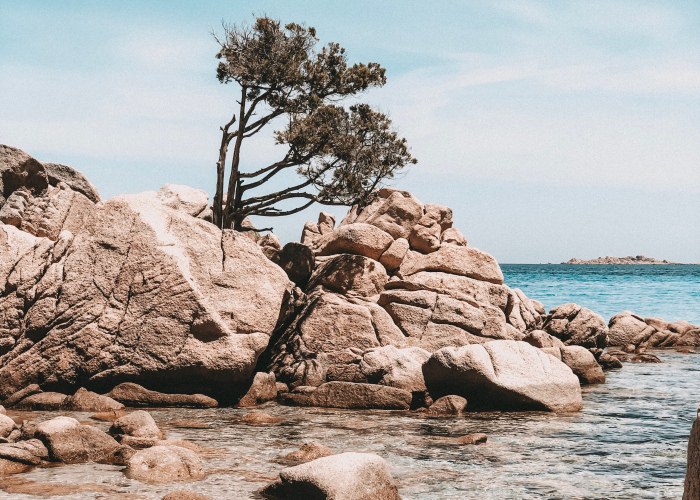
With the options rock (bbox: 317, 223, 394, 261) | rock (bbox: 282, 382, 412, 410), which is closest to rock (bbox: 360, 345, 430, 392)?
rock (bbox: 282, 382, 412, 410)

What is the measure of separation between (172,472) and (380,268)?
1719 cm

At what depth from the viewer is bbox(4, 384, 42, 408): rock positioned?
21625mm

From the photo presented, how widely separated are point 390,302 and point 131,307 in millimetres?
10299

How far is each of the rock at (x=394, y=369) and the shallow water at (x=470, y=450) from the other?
6.50ft

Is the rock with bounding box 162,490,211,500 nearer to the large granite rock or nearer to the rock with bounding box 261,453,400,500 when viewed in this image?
the rock with bounding box 261,453,400,500

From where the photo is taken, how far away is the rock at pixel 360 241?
3084 centimetres

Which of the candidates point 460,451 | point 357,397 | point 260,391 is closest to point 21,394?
point 260,391

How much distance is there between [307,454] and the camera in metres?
15.9

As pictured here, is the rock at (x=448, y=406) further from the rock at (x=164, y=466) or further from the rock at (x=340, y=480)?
the rock at (x=340, y=480)

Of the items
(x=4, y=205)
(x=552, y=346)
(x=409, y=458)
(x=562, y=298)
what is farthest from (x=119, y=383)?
(x=562, y=298)

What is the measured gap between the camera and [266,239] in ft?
132

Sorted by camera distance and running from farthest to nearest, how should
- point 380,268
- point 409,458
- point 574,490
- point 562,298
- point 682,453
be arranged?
point 562,298
point 380,268
point 682,453
point 409,458
point 574,490

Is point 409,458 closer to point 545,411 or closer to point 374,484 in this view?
point 374,484

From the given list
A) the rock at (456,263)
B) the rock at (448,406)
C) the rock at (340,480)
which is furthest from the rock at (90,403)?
the rock at (456,263)
